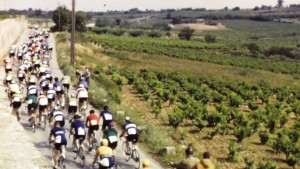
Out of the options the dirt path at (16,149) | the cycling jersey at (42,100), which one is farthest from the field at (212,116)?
the dirt path at (16,149)

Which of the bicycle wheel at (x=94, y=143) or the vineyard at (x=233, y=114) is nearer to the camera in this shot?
the bicycle wheel at (x=94, y=143)

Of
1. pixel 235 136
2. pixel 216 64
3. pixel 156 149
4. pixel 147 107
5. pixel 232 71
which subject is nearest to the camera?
pixel 156 149

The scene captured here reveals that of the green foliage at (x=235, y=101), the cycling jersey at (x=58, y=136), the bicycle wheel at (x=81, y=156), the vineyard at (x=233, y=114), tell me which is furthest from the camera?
the green foliage at (x=235, y=101)

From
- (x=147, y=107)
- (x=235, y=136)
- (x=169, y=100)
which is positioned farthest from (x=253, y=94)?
(x=235, y=136)

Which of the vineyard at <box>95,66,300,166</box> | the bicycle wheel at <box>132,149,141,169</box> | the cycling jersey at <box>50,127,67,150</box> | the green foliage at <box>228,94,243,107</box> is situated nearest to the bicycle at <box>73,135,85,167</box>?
the cycling jersey at <box>50,127,67,150</box>

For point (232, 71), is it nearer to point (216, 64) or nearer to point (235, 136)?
point (216, 64)

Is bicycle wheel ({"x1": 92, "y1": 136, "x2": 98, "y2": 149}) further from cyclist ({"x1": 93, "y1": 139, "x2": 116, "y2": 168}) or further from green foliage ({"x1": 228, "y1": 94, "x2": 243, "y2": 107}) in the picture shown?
green foliage ({"x1": 228, "y1": 94, "x2": 243, "y2": 107})

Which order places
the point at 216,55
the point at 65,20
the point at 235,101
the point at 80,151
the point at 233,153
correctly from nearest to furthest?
the point at 80,151 → the point at 233,153 → the point at 235,101 → the point at 216,55 → the point at 65,20

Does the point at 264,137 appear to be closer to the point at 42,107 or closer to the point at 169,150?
the point at 169,150

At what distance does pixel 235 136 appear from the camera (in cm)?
2434

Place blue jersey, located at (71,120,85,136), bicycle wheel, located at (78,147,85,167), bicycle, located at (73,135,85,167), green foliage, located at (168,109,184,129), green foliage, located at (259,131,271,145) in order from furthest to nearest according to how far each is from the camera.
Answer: green foliage, located at (168,109,184,129) → green foliage, located at (259,131,271,145) → bicycle, located at (73,135,85,167) → bicycle wheel, located at (78,147,85,167) → blue jersey, located at (71,120,85,136)

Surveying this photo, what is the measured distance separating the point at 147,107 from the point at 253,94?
446 inches

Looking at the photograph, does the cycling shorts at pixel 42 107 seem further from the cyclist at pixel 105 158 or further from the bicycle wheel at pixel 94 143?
the cyclist at pixel 105 158

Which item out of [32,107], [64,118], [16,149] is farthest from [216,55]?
[16,149]
